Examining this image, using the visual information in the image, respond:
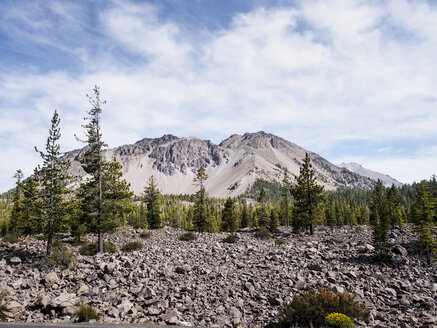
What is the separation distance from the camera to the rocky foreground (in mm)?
12305

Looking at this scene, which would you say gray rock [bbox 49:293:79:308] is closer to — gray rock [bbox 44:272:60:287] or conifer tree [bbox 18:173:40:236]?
gray rock [bbox 44:272:60:287]

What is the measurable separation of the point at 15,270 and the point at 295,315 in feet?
60.7

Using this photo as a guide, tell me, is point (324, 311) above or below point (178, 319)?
above

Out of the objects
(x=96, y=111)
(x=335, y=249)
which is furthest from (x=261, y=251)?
(x=96, y=111)

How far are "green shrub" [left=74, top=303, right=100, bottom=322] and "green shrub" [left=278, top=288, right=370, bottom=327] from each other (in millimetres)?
8305

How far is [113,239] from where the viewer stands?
3103cm

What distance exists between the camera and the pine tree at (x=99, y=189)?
981 inches

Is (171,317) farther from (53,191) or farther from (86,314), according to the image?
(53,191)

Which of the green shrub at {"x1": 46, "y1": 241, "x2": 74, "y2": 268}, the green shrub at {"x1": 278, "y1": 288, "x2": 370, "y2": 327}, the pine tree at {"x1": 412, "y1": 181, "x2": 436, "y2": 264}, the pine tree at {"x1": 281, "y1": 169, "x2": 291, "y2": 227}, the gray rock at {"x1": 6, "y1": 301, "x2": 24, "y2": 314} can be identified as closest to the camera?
the green shrub at {"x1": 278, "y1": 288, "x2": 370, "y2": 327}

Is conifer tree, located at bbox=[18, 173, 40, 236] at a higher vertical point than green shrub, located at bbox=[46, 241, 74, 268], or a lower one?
higher

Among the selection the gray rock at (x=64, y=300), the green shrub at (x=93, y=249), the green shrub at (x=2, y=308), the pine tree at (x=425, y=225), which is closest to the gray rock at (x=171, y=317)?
the gray rock at (x=64, y=300)

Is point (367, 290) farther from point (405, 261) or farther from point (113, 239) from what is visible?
point (113, 239)

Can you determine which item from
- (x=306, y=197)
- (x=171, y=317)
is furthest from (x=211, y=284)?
(x=306, y=197)

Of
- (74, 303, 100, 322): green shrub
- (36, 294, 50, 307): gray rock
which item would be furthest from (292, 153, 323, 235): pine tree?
(36, 294, 50, 307): gray rock
